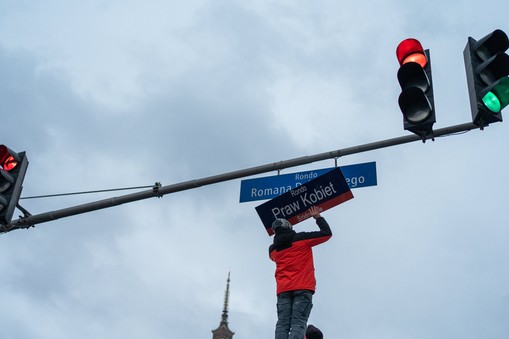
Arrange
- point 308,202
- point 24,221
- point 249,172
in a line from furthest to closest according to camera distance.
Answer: point 24,221
point 249,172
point 308,202

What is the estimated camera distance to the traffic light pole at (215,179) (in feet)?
25.3

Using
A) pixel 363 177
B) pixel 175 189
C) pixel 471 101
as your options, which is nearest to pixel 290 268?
pixel 363 177

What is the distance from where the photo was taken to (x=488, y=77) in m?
6.93

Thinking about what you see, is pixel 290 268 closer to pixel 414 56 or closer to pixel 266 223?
pixel 266 223

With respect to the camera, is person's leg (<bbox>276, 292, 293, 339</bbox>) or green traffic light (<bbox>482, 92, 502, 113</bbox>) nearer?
green traffic light (<bbox>482, 92, 502, 113</bbox>)

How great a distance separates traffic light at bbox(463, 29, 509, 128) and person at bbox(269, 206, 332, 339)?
2279 millimetres

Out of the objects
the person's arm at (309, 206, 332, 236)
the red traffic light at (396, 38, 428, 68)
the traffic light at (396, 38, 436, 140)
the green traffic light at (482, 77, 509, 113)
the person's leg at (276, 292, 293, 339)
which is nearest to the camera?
the green traffic light at (482, 77, 509, 113)

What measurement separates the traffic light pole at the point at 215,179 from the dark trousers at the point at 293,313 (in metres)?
1.89

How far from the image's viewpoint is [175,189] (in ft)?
29.9

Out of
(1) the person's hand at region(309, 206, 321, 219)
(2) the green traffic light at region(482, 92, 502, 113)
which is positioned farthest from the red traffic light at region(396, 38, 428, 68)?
(1) the person's hand at region(309, 206, 321, 219)

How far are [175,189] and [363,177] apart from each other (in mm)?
2693

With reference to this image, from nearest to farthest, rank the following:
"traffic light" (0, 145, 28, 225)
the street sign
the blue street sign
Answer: the street sign
the blue street sign
"traffic light" (0, 145, 28, 225)

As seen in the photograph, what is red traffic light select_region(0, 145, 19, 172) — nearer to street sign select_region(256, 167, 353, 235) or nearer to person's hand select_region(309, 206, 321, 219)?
street sign select_region(256, 167, 353, 235)

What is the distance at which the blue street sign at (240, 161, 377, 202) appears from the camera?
8.34 m
